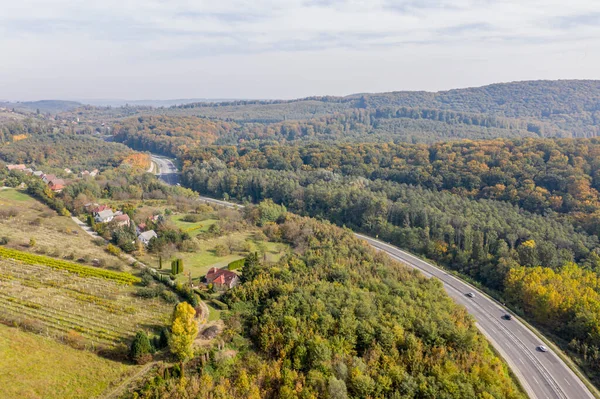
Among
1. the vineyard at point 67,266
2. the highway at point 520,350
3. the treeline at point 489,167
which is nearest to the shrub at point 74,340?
the vineyard at point 67,266

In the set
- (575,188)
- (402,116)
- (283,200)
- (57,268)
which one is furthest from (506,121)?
(57,268)

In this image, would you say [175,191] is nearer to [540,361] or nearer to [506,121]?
[540,361]

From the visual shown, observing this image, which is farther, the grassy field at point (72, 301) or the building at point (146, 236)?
the building at point (146, 236)

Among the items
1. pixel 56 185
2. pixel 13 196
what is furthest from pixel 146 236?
pixel 13 196

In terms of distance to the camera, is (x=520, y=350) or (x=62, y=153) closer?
(x=520, y=350)

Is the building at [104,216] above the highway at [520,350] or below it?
above

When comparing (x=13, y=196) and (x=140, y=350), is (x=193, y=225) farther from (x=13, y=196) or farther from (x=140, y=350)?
(x=13, y=196)

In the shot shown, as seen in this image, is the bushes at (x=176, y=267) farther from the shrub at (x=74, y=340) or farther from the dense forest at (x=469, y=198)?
the dense forest at (x=469, y=198)
